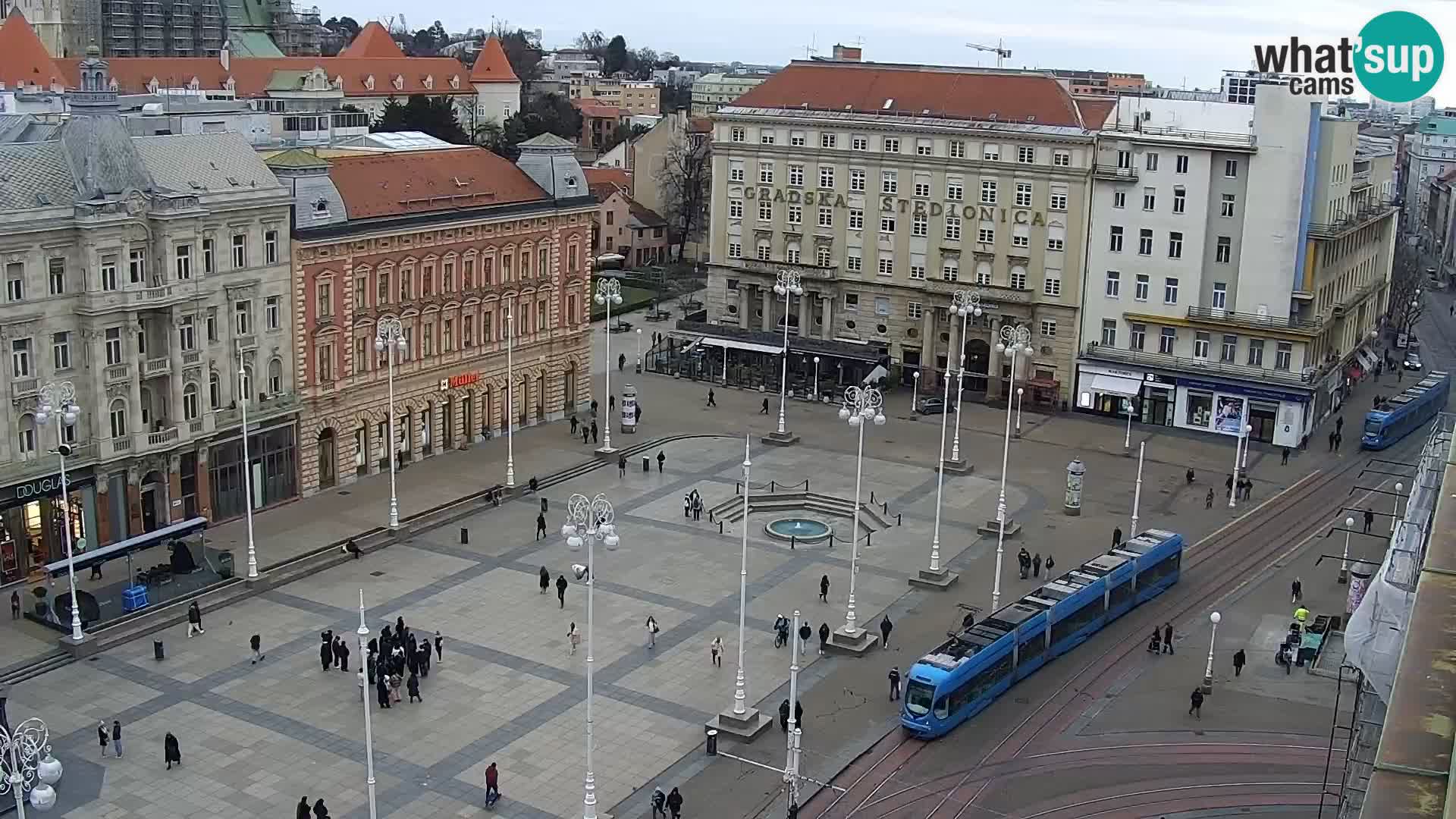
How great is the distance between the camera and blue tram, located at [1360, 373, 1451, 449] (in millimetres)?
82812

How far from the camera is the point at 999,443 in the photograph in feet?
272

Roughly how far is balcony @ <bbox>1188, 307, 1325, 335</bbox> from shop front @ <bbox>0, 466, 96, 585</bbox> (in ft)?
198

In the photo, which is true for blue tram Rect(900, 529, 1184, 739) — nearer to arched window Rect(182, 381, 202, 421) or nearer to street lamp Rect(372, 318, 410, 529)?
street lamp Rect(372, 318, 410, 529)

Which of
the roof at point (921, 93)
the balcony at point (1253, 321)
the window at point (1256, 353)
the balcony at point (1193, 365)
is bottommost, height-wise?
the balcony at point (1193, 365)

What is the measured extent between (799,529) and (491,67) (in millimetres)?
132916

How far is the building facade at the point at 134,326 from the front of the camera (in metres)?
55.6

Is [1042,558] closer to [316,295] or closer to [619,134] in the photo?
[316,295]

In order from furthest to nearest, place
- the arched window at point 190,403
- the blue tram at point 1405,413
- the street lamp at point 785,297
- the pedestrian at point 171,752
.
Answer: the blue tram at point 1405,413 → the street lamp at point 785,297 → the arched window at point 190,403 → the pedestrian at point 171,752

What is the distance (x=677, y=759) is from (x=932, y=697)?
8.07m

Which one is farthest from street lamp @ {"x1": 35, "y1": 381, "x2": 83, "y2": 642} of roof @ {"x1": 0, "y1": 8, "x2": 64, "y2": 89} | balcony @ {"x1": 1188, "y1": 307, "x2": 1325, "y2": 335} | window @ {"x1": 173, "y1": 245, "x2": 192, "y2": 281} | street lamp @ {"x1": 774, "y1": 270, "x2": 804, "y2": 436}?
roof @ {"x1": 0, "y1": 8, "x2": 64, "y2": 89}

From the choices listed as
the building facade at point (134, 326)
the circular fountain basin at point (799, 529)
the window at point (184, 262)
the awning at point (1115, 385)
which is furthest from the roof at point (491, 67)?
the circular fountain basin at point (799, 529)

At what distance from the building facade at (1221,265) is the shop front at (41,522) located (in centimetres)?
5388

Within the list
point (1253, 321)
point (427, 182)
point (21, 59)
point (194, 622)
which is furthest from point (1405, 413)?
point (21, 59)

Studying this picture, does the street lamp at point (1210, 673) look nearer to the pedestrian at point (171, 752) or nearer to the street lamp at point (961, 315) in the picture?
the street lamp at point (961, 315)
